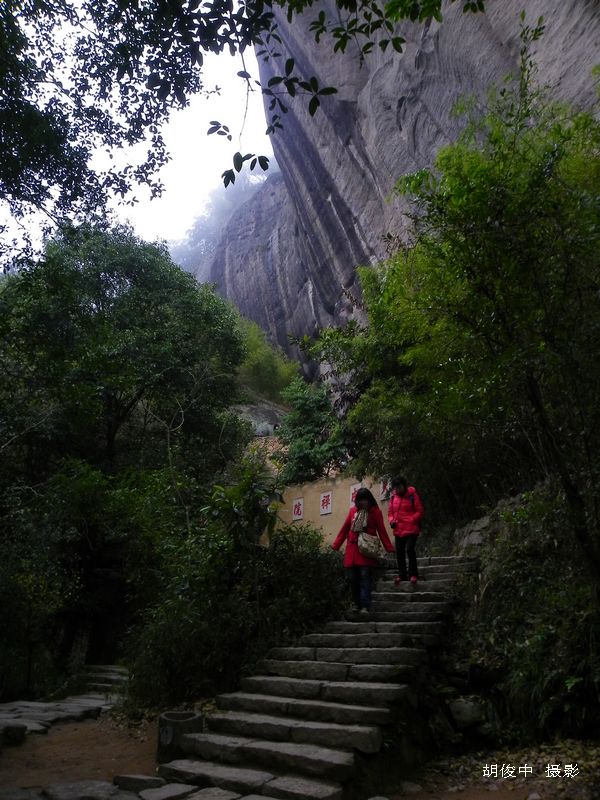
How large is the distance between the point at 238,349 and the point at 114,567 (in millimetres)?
6277

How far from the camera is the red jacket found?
5836mm

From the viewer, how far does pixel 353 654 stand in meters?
4.62

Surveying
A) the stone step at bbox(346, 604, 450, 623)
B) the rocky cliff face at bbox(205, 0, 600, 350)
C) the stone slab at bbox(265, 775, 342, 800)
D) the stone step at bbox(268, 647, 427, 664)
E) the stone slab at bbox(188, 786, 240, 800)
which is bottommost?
the stone slab at bbox(265, 775, 342, 800)

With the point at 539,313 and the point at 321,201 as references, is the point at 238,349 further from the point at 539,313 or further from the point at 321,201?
the point at 539,313

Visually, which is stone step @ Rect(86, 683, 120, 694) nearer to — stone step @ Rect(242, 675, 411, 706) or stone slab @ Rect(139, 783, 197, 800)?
stone step @ Rect(242, 675, 411, 706)

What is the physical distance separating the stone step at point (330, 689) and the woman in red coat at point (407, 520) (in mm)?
1875

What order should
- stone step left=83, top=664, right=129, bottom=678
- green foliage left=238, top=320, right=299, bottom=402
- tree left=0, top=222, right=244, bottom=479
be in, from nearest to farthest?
1. stone step left=83, top=664, right=129, bottom=678
2. tree left=0, top=222, right=244, bottom=479
3. green foliage left=238, top=320, right=299, bottom=402

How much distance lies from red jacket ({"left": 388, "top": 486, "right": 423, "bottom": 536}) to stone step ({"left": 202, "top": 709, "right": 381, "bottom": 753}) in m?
2.28

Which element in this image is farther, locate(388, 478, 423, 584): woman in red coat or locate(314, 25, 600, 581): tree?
locate(388, 478, 423, 584): woman in red coat

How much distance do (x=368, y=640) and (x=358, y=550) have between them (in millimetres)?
903

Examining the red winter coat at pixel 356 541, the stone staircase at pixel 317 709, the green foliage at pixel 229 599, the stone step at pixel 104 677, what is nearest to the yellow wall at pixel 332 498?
the stone step at pixel 104 677

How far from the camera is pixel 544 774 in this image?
11.2 ft

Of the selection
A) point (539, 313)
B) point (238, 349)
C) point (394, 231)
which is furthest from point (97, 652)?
point (394, 231)

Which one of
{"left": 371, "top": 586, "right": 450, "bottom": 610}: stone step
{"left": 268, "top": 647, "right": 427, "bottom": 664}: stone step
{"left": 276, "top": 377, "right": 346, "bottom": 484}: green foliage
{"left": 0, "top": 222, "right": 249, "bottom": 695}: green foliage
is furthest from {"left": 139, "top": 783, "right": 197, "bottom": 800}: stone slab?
{"left": 276, "top": 377, "right": 346, "bottom": 484}: green foliage
